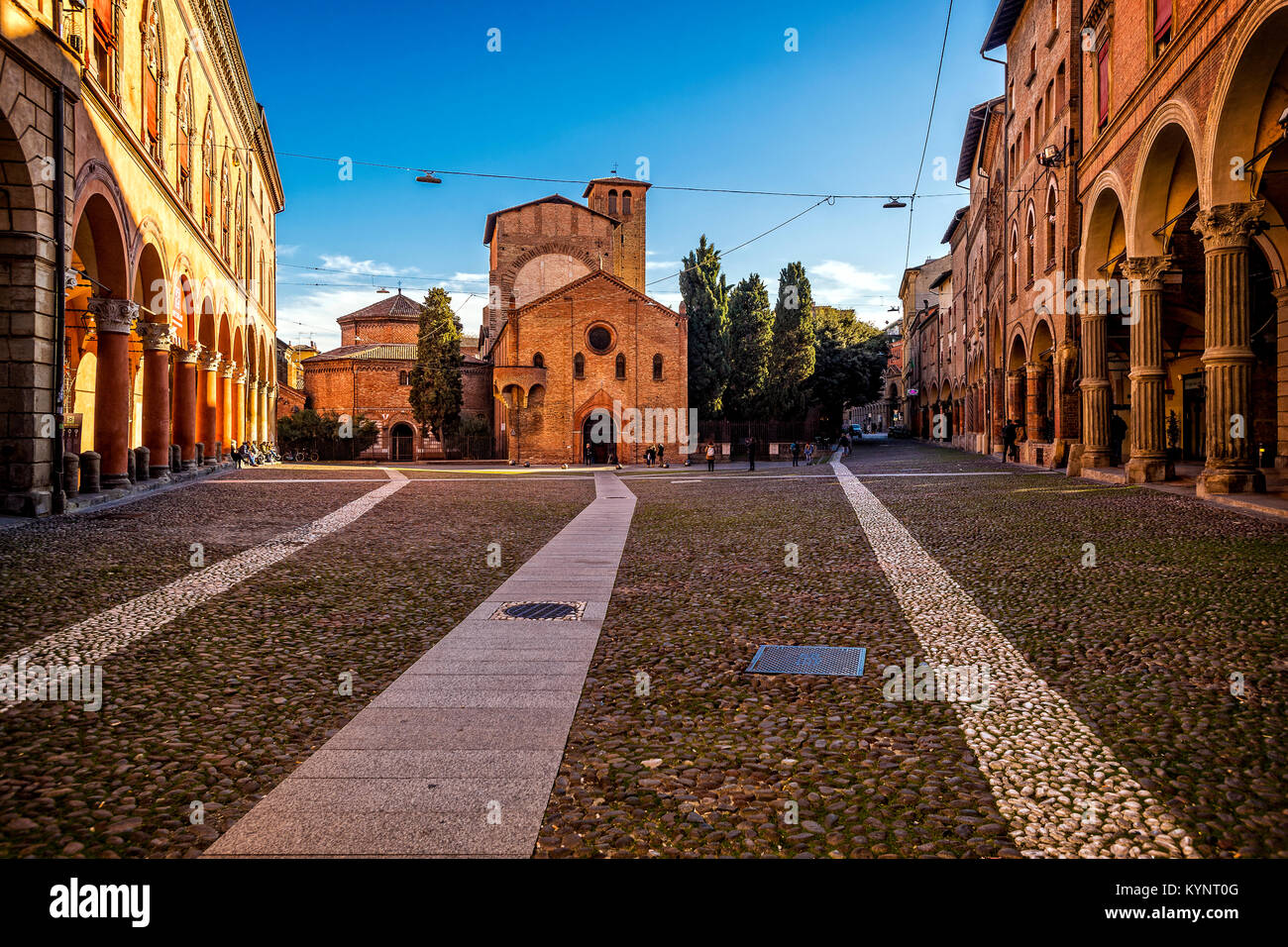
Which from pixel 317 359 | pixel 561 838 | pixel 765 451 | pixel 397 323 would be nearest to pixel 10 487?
pixel 561 838

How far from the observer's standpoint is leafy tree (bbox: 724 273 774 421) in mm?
46375

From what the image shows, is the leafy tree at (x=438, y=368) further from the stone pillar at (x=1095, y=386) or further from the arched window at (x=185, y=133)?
the stone pillar at (x=1095, y=386)

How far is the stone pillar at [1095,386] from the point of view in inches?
771

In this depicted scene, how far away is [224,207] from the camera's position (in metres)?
28.8

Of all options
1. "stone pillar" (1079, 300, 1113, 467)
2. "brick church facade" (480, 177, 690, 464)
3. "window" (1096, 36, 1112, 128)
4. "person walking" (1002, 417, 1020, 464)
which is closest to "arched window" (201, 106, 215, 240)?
"brick church facade" (480, 177, 690, 464)

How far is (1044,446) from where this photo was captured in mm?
24328

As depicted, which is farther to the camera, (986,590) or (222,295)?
(222,295)

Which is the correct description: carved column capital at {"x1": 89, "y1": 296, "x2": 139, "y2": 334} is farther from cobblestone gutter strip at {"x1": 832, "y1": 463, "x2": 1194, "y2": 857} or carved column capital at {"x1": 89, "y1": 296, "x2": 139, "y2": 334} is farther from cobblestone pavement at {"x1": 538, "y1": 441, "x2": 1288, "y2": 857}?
cobblestone gutter strip at {"x1": 832, "y1": 463, "x2": 1194, "y2": 857}

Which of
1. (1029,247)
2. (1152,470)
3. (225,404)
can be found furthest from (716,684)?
(225,404)

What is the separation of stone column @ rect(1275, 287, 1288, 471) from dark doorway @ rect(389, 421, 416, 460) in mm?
46029

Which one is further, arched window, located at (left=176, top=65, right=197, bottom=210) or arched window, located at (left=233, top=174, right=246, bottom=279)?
arched window, located at (left=233, top=174, right=246, bottom=279)

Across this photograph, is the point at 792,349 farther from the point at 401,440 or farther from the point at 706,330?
the point at 401,440

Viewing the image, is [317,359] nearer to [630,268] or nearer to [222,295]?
[630,268]
